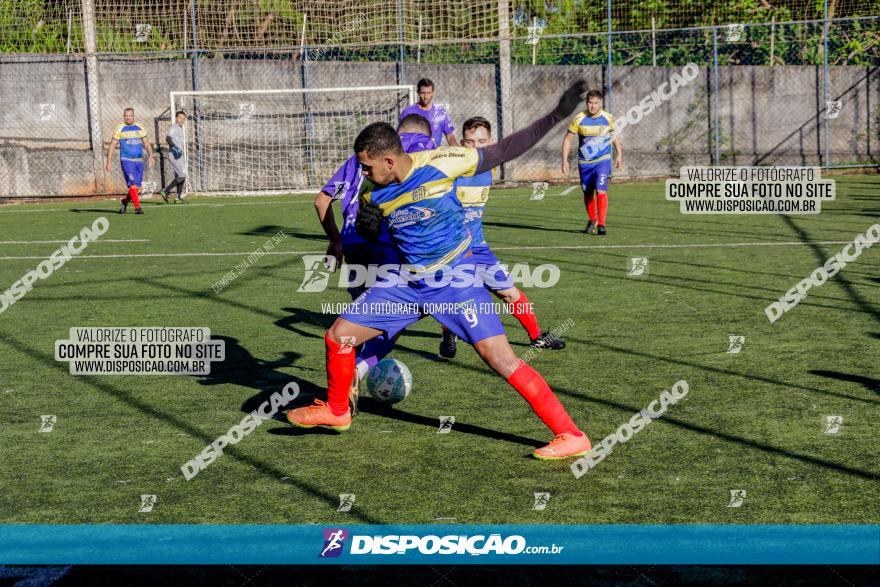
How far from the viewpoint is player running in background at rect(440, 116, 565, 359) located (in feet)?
30.6

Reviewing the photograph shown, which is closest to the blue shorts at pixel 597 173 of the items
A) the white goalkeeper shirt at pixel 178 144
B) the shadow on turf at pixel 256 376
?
the shadow on turf at pixel 256 376

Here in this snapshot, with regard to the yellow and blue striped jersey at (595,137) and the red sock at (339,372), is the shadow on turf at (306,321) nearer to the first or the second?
the red sock at (339,372)

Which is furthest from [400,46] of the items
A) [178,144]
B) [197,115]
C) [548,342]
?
[548,342]

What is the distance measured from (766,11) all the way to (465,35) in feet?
29.1

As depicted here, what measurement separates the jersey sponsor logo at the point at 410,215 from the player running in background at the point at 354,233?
1002 millimetres

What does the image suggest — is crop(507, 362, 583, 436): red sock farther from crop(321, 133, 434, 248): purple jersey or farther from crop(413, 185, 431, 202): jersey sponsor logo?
crop(321, 133, 434, 248): purple jersey

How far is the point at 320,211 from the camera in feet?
25.7

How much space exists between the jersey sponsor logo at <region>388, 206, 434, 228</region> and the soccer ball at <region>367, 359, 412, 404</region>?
1.46 m

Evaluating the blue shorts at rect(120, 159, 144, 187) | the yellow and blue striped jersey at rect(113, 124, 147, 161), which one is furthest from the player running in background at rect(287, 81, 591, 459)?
Result: the yellow and blue striped jersey at rect(113, 124, 147, 161)

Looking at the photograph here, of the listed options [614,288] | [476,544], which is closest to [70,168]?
[614,288]

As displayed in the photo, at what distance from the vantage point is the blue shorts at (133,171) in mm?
23416

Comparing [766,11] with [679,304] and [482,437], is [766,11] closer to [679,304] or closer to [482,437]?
[679,304]

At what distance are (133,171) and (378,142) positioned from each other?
18509mm

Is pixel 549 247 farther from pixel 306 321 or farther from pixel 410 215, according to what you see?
pixel 410 215
